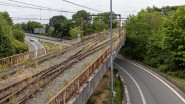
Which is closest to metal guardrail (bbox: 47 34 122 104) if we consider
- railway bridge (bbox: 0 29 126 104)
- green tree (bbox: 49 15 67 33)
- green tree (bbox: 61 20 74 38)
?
railway bridge (bbox: 0 29 126 104)

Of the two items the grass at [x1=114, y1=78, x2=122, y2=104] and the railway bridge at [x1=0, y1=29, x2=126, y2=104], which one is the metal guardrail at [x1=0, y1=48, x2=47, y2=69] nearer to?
the railway bridge at [x1=0, y1=29, x2=126, y2=104]

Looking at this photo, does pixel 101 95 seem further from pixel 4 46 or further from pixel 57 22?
pixel 57 22

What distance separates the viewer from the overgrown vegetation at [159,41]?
164 ft

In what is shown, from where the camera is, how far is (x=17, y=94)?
1992 cm

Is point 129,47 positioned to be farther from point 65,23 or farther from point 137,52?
point 65,23

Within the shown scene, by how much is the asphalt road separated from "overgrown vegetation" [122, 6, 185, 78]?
4481 mm

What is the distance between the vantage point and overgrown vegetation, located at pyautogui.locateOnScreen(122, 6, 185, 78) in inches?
1970

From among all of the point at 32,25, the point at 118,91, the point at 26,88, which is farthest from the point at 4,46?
the point at 32,25

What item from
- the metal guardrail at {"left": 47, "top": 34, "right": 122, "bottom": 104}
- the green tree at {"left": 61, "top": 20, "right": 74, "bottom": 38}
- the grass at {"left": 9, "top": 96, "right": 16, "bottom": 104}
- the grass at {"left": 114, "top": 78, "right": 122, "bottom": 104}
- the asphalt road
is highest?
the green tree at {"left": 61, "top": 20, "right": 74, "bottom": 38}

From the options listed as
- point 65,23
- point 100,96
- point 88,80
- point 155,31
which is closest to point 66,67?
point 100,96

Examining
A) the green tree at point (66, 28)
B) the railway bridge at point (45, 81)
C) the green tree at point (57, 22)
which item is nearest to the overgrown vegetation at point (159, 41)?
the railway bridge at point (45, 81)

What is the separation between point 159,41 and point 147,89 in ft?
73.3

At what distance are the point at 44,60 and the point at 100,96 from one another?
6.92 meters

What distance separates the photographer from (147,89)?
1483 inches
